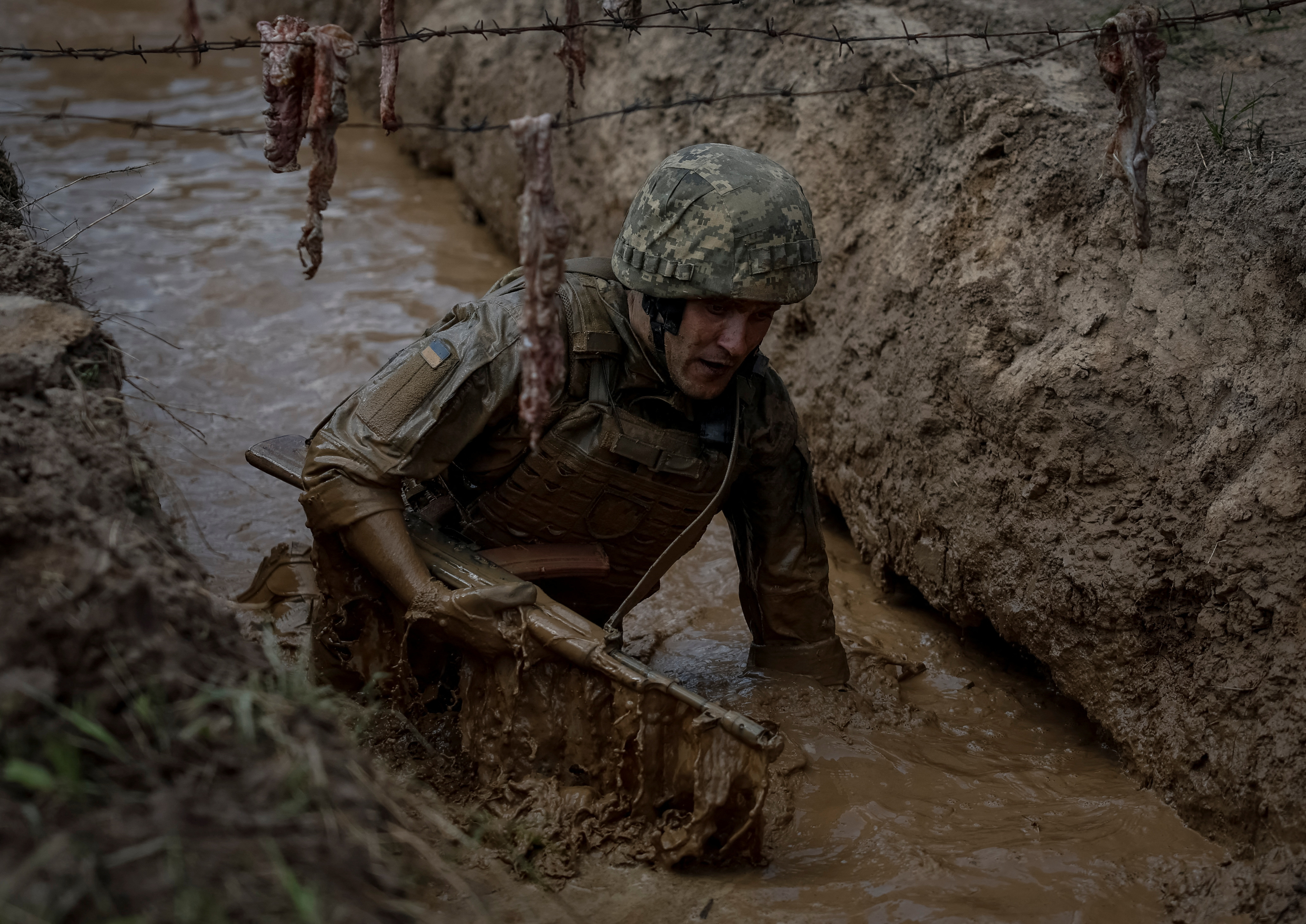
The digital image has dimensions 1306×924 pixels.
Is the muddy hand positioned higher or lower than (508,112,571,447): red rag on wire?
lower

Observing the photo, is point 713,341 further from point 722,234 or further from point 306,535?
point 306,535

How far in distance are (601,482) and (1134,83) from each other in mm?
1914

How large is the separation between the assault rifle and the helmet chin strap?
0.74 m

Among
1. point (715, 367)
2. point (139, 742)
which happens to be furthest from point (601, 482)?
point (139, 742)

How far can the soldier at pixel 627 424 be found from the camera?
312 cm

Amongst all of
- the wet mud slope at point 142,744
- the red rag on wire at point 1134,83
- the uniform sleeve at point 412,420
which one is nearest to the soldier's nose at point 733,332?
the uniform sleeve at point 412,420

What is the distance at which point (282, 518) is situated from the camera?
5109mm

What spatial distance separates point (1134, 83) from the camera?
3.21 meters

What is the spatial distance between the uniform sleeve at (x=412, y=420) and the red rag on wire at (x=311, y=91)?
0.40 m

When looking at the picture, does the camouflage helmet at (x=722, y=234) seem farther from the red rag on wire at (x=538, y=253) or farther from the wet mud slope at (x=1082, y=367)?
the wet mud slope at (x=1082, y=367)

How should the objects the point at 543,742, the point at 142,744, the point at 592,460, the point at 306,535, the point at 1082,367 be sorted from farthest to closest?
the point at 306,535, the point at 1082,367, the point at 592,460, the point at 543,742, the point at 142,744

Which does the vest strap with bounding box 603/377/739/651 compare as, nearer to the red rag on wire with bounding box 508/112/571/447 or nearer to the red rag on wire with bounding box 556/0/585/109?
the red rag on wire with bounding box 508/112/571/447

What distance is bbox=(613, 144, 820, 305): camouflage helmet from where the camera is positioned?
310cm

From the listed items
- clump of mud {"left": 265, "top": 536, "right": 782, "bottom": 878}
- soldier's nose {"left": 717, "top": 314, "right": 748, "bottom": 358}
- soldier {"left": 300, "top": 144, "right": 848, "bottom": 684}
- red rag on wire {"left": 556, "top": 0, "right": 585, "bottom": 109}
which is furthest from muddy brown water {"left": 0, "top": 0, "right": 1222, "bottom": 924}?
red rag on wire {"left": 556, "top": 0, "right": 585, "bottom": 109}
